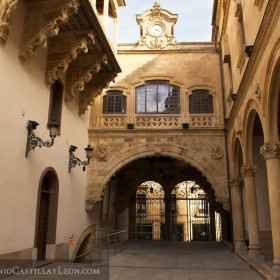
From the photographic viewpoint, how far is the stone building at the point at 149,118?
6.80 meters

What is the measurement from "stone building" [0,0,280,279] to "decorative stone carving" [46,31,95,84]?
0.03 m

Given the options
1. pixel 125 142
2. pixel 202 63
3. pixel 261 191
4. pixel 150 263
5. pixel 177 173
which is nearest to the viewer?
pixel 150 263

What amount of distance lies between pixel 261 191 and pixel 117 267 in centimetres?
562

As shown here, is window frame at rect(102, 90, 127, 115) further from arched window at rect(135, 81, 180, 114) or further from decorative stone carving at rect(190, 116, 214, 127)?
decorative stone carving at rect(190, 116, 214, 127)

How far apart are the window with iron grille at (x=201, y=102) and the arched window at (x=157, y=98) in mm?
569

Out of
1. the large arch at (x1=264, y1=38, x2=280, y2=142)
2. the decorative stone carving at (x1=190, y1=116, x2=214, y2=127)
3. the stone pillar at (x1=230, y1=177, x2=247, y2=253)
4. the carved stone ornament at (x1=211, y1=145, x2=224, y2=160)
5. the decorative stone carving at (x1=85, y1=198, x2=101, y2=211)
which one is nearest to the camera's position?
the large arch at (x1=264, y1=38, x2=280, y2=142)

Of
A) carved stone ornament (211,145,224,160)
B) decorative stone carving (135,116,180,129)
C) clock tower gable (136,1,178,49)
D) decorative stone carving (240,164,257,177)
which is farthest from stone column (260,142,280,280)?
clock tower gable (136,1,178,49)

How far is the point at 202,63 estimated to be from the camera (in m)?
13.3

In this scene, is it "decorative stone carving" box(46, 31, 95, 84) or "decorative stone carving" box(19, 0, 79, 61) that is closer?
"decorative stone carving" box(19, 0, 79, 61)

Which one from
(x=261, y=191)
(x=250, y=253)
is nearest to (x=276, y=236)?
(x=250, y=253)

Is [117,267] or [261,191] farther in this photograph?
[261,191]

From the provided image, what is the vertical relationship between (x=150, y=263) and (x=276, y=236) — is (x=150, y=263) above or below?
below

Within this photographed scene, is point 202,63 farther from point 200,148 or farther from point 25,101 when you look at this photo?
point 25,101

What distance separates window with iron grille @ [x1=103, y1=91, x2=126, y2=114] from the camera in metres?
13.1
